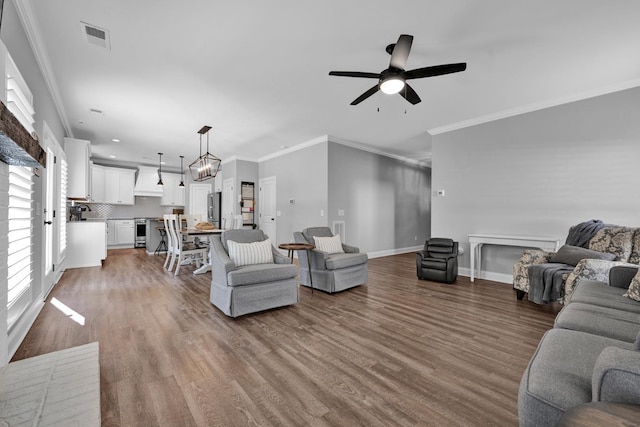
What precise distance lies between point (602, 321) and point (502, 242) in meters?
3.03

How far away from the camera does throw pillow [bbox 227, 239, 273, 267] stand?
3.22m

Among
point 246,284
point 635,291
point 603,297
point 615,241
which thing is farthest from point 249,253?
point 615,241

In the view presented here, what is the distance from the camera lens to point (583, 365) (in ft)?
3.53

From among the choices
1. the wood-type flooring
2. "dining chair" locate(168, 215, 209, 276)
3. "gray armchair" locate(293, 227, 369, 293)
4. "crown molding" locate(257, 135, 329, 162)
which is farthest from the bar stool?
"gray armchair" locate(293, 227, 369, 293)

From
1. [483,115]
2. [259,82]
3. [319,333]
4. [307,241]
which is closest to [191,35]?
[259,82]

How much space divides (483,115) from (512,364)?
405 cm

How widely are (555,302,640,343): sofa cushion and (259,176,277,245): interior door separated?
657 centimetres

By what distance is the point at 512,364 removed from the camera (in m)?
2.02

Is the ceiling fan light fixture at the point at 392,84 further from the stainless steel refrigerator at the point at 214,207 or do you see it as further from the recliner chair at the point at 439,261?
the stainless steel refrigerator at the point at 214,207

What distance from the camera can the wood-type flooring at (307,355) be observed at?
1.54 metres

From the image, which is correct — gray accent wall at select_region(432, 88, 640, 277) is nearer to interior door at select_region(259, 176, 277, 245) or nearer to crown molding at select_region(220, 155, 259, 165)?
interior door at select_region(259, 176, 277, 245)

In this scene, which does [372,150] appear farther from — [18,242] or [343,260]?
[18,242]

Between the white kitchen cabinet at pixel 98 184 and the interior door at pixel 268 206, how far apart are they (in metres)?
4.81

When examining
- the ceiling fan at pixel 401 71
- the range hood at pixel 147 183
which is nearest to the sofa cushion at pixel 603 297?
the ceiling fan at pixel 401 71
